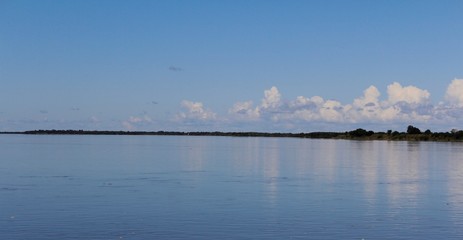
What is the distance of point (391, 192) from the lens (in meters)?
36.9

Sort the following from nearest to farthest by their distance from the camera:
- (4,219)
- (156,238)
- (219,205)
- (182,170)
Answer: (156,238), (4,219), (219,205), (182,170)

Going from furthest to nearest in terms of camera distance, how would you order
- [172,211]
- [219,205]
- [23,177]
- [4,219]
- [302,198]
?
[23,177]
[302,198]
[219,205]
[172,211]
[4,219]

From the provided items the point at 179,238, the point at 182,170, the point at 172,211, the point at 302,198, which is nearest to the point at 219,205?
the point at 172,211

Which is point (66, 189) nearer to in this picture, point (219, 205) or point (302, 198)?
point (219, 205)

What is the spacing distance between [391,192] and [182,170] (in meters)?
21.3

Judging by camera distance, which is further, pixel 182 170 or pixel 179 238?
pixel 182 170

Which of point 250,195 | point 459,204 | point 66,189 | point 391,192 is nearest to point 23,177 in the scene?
point 66,189

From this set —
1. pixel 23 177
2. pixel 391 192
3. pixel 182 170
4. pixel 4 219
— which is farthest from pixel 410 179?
pixel 4 219

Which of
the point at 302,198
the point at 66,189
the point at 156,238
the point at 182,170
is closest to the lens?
the point at 156,238

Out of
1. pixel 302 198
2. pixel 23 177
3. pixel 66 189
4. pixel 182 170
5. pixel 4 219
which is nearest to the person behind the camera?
pixel 4 219

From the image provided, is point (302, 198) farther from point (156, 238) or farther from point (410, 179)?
point (410, 179)

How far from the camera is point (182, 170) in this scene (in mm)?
53625

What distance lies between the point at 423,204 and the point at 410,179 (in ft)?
48.8

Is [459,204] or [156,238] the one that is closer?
[156,238]
